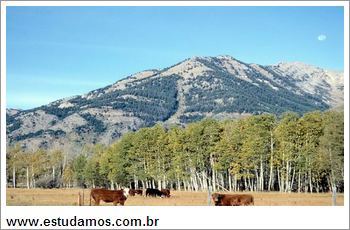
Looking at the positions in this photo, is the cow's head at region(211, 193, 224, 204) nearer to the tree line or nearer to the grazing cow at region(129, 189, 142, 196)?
the tree line

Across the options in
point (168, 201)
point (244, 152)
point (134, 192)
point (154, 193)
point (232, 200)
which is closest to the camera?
point (232, 200)

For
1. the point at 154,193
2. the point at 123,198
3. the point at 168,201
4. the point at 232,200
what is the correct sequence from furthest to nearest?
1. the point at 154,193
2. the point at 168,201
3. the point at 232,200
4. the point at 123,198

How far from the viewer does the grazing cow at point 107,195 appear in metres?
19.4

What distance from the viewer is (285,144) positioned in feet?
116

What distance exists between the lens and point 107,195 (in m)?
19.7

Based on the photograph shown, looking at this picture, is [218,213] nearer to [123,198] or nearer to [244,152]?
[123,198]

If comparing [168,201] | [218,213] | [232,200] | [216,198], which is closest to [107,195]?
[216,198]

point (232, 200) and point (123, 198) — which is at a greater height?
point (123, 198)

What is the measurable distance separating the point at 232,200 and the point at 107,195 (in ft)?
16.7

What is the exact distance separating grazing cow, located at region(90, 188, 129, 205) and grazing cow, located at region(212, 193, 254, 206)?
3.73 m

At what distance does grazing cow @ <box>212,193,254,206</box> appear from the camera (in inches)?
778

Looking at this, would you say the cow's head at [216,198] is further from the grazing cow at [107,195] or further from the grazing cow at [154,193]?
the grazing cow at [154,193]

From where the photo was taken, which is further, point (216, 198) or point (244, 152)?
point (244, 152)

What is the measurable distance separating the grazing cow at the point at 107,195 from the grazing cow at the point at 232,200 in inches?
147
